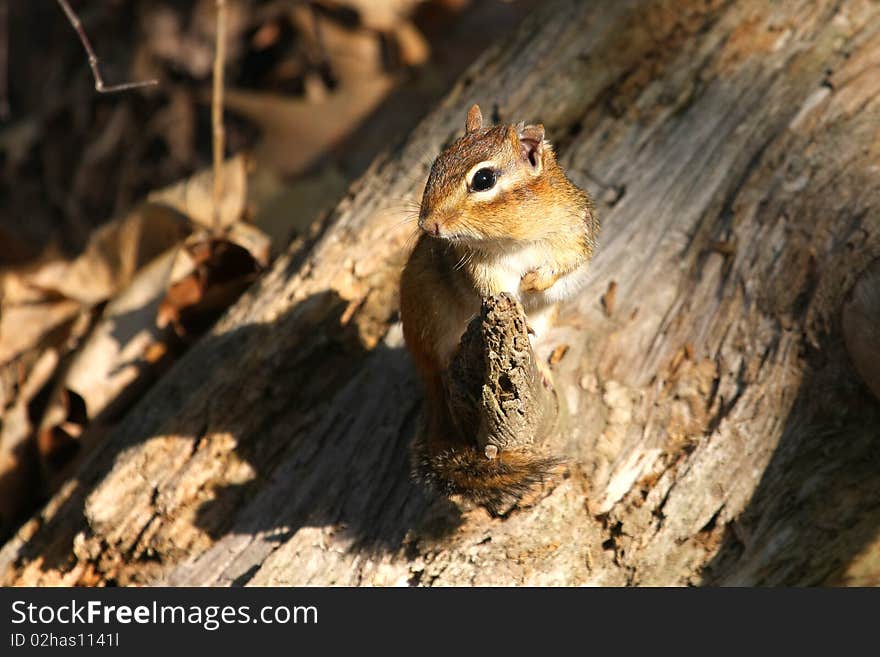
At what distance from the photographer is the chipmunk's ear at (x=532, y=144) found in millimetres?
2715

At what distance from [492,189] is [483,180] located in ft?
0.14

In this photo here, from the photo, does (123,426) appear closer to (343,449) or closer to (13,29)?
(343,449)

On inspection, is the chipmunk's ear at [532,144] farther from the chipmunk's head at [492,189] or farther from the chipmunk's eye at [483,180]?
the chipmunk's eye at [483,180]

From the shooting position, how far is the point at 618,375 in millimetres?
3109

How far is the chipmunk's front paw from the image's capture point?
2.83 m

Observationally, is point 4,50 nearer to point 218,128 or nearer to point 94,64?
point 218,128

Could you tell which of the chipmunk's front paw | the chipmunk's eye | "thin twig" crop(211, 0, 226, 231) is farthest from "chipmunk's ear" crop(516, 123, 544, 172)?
"thin twig" crop(211, 0, 226, 231)

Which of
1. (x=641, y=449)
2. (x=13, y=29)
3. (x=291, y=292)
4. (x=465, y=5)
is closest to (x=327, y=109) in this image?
(x=465, y=5)

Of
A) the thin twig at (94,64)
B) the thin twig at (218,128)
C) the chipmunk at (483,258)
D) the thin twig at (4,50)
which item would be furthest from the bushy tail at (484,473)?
the thin twig at (4,50)

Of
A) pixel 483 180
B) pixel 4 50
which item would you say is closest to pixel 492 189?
pixel 483 180

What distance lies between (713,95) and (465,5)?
8.30 ft

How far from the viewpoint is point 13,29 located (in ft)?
22.2

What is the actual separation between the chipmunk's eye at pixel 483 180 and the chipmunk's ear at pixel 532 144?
0.14 metres

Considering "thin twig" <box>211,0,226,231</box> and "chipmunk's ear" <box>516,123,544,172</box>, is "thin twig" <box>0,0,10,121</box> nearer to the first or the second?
"thin twig" <box>211,0,226,231</box>
